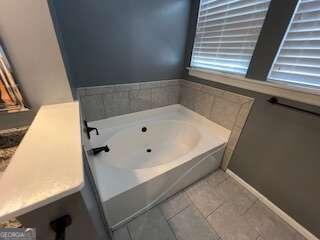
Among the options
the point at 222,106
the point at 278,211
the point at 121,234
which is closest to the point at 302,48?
the point at 222,106

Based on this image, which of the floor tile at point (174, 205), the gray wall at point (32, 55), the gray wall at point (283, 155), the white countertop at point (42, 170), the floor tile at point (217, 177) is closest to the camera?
the white countertop at point (42, 170)

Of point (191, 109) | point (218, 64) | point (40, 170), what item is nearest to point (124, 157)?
point (191, 109)

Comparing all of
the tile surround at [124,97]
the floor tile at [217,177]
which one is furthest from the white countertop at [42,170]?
the floor tile at [217,177]

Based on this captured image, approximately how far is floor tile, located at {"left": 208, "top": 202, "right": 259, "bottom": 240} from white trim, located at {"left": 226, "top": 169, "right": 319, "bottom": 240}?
0.30m

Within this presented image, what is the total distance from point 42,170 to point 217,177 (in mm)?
1657

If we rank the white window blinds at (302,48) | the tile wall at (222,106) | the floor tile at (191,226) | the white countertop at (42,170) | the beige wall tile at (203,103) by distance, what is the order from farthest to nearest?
1. the beige wall tile at (203,103)
2. the tile wall at (222,106)
3. the floor tile at (191,226)
4. the white window blinds at (302,48)
5. the white countertop at (42,170)

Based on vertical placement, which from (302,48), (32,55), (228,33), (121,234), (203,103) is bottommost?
(121,234)

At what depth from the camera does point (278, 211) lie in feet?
4.29

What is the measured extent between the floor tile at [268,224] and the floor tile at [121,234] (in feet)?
3.39

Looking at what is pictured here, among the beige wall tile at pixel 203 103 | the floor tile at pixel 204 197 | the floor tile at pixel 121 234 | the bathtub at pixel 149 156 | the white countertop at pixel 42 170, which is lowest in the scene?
the floor tile at pixel 121 234

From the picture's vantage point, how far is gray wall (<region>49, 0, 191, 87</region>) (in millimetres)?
1243

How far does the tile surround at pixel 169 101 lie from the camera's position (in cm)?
149

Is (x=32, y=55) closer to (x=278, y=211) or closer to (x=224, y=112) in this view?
(x=224, y=112)

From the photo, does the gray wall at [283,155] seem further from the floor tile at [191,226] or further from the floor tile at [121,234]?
the floor tile at [121,234]
